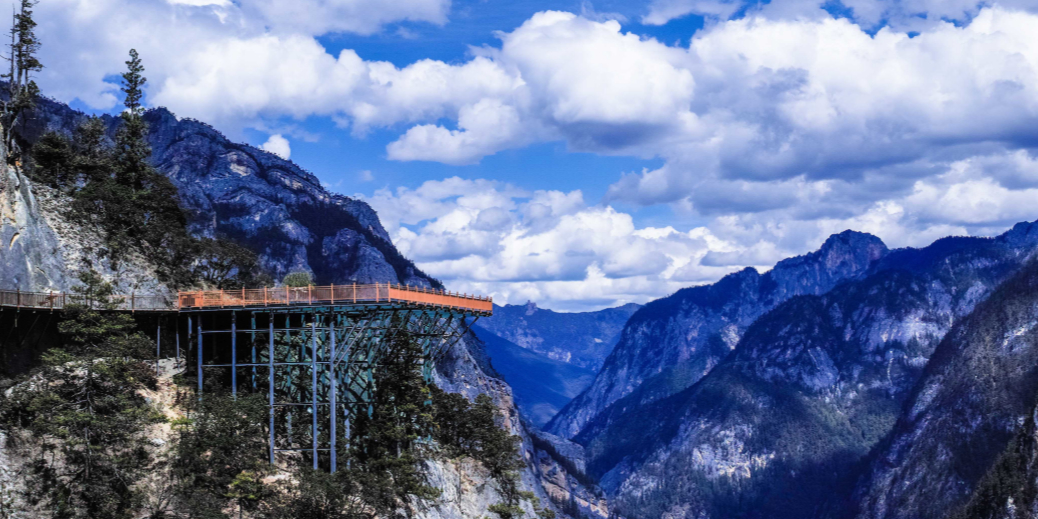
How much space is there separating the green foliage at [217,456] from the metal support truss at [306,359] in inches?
88.8

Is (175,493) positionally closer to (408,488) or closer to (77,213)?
(408,488)

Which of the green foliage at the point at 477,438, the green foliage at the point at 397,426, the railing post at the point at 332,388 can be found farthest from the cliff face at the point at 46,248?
the green foliage at the point at 477,438

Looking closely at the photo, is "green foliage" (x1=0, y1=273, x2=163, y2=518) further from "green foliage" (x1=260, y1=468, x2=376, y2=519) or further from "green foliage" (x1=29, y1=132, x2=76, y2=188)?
"green foliage" (x1=29, y1=132, x2=76, y2=188)

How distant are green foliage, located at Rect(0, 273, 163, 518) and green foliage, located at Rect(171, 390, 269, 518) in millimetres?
2496

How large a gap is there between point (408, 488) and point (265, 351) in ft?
52.3

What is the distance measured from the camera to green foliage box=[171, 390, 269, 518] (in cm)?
6675

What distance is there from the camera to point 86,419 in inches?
2574

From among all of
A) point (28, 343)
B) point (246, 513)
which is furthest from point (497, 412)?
point (28, 343)

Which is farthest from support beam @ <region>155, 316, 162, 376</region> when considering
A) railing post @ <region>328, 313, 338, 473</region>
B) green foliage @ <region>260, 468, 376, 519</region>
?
green foliage @ <region>260, 468, 376, 519</region>

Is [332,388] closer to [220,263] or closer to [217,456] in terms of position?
[217,456]

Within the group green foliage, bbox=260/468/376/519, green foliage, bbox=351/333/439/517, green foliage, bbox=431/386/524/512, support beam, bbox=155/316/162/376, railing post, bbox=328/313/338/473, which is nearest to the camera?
green foliage, bbox=260/468/376/519

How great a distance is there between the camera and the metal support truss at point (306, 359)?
7588 cm

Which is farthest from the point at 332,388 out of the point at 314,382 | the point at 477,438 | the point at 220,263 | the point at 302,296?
the point at 220,263

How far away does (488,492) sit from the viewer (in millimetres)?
89250
